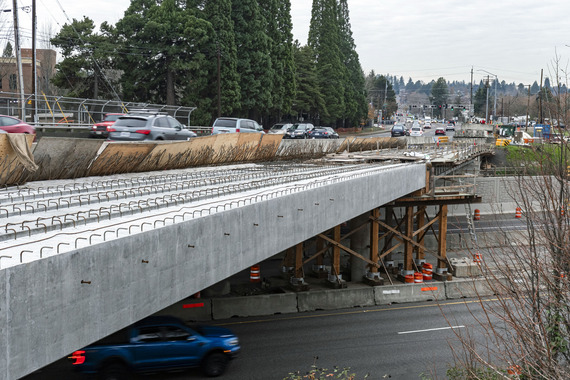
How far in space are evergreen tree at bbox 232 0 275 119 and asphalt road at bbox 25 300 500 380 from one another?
3272 centimetres

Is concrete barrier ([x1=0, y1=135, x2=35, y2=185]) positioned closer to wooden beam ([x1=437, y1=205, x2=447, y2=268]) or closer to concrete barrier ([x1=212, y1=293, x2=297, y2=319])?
concrete barrier ([x1=212, y1=293, x2=297, y2=319])

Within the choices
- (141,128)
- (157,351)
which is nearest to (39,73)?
(141,128)

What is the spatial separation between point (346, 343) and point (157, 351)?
264 inches

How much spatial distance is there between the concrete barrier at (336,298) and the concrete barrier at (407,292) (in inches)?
16.0

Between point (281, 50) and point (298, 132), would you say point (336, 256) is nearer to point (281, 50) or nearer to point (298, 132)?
point (298, 132)

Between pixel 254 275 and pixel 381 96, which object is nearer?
pixel 254 275

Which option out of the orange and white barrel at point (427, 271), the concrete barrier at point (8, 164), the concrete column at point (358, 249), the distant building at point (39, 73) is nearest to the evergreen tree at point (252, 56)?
the distant building at point (39, 73)

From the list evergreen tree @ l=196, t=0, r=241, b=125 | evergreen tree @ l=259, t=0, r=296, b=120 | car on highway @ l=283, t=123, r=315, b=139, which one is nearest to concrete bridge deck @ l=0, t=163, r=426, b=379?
evergreen tree @ l=196, t=0, r=241, b=125

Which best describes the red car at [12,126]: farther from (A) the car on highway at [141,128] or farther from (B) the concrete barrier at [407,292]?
(B) the concrete barrier at [407,292]

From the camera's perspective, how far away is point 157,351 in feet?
45.8

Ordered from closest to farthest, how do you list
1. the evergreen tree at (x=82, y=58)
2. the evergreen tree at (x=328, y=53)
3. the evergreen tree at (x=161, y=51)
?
the evergreen tree at (x=82, y=58) < the evergreen tree at (x=161, y=51) < the evergreen tree at (x=328, y=53)

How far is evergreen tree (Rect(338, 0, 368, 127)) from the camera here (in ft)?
288

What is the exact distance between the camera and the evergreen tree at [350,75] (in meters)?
87.7

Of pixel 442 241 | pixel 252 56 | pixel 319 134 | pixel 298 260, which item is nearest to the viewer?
pixel 298 260
